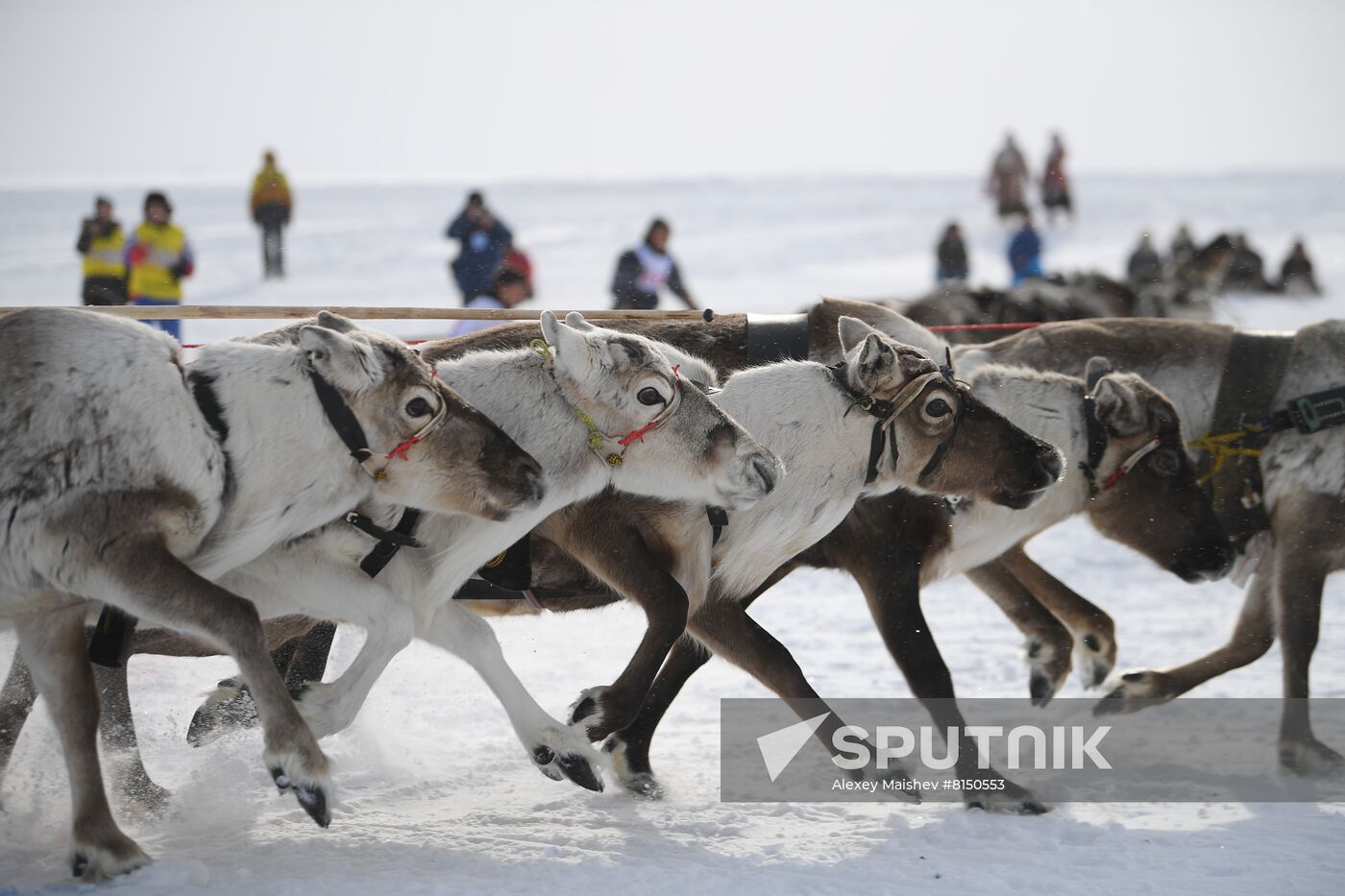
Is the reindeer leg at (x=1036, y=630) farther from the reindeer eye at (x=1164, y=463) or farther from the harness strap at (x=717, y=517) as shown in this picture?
the harness strap at (x=717, y=517)

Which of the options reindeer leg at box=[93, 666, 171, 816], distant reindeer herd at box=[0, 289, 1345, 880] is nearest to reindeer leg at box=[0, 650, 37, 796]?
distant reindeer herd at box=[0, 289, 1345, 880]

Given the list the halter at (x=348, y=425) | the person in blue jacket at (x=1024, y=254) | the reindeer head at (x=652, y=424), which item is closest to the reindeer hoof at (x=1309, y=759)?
the reindeer head at (x=652, y=424)

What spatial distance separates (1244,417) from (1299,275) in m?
17.2

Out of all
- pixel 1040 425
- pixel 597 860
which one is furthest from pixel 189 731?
pixel 1040 425

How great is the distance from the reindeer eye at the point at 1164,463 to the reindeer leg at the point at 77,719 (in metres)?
4.17

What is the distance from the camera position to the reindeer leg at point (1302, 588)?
5812 millimetres

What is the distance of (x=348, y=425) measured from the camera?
4.10 m

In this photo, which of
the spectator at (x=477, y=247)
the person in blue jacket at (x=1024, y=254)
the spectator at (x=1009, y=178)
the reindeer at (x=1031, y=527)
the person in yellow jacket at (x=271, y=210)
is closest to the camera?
the reindeer at (x=1031, y=527)

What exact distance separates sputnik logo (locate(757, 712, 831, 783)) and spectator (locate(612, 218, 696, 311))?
7.35m

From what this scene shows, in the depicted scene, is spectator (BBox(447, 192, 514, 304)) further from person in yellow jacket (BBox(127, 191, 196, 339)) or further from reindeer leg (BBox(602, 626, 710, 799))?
reindeer leg (BBox(602, 626, 710, 799))

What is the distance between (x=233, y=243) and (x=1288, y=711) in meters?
19.5

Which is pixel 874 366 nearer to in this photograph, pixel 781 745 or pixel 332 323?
pixel 781 745

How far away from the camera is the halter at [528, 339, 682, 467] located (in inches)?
179

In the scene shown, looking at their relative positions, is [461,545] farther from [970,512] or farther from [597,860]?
[970,512]
